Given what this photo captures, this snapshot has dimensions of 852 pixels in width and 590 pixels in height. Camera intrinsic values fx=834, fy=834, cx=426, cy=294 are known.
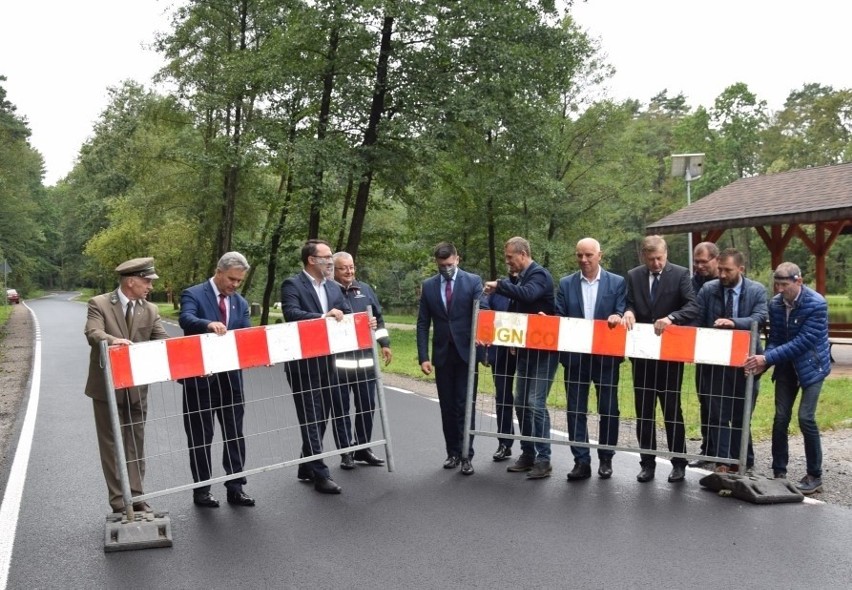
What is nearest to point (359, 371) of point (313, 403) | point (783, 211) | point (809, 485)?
point (313, 403)

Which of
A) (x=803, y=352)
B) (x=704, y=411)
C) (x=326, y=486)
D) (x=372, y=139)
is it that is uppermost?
(x=372, y=139)

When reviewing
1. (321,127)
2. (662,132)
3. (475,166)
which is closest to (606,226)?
(475,166)

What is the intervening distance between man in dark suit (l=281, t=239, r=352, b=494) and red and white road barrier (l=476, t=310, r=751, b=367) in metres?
1.43

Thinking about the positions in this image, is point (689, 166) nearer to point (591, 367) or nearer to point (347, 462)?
point (591, 367)

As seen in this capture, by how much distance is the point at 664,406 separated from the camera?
7160mm

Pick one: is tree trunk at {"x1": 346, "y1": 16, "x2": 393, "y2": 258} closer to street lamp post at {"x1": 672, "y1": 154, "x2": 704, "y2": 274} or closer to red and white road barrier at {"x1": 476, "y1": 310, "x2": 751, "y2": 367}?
street lamp post at {"x1": 672, "y1": 154, "x2": 704, "y2": 274}

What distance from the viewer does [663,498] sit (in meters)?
6.42

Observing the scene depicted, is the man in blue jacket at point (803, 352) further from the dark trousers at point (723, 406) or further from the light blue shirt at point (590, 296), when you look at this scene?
the light blue shirt at point (590, 296)

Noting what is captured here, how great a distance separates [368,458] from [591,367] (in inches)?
91.5

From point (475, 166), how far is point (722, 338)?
21564 mm

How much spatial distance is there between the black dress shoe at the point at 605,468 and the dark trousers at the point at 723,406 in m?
0.80

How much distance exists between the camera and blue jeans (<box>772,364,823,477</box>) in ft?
21.8

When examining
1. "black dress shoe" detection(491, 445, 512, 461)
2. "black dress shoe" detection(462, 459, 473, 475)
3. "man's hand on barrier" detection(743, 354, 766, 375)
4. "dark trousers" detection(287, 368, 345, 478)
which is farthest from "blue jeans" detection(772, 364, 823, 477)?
"dark trousers" detection(287, 368, 345, 478)

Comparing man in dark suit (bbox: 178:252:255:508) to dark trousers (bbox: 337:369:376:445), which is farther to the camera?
dark trousers (bbox: 337:369:376:445)
